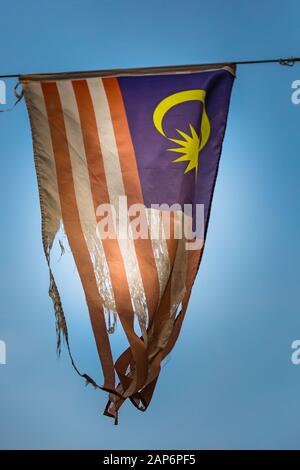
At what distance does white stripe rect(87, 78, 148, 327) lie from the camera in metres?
8.12

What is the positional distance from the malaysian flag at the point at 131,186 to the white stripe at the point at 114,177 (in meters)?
0.01

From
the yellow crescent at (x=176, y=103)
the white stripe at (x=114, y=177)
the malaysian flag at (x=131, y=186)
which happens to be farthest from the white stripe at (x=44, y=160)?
the yellow crescent at (x=176, y=103)

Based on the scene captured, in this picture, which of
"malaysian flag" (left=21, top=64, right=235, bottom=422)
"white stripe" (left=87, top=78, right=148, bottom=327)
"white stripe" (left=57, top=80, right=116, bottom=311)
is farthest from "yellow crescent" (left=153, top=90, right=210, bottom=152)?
"white stripe" (left=57, top=80, right=116, bottom=311)

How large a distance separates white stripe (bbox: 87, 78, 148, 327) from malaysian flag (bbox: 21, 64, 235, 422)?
1 centimetres

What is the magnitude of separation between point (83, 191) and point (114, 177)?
410 mm

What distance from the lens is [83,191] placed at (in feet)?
27.8

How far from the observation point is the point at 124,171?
8.45 meters

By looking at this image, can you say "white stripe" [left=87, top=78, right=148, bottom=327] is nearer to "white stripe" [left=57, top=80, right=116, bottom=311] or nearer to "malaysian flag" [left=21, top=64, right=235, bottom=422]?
"malaysian flag" [left=21, top=64, right=235, bottom=422]

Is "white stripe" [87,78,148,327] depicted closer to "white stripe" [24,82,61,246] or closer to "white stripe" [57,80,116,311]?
"white stripe" [57,80,116,311]

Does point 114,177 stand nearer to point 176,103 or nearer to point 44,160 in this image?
point 44,160

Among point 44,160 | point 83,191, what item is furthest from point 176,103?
point 44,160

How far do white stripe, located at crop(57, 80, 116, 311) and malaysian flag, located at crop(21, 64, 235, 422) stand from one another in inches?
0.5

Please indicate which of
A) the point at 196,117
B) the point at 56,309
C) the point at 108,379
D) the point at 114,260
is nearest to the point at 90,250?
the point at 114,260

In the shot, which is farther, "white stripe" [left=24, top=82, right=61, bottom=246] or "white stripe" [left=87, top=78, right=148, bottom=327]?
"white stripe" [left=24, top=82, right=61, bottom=246]
